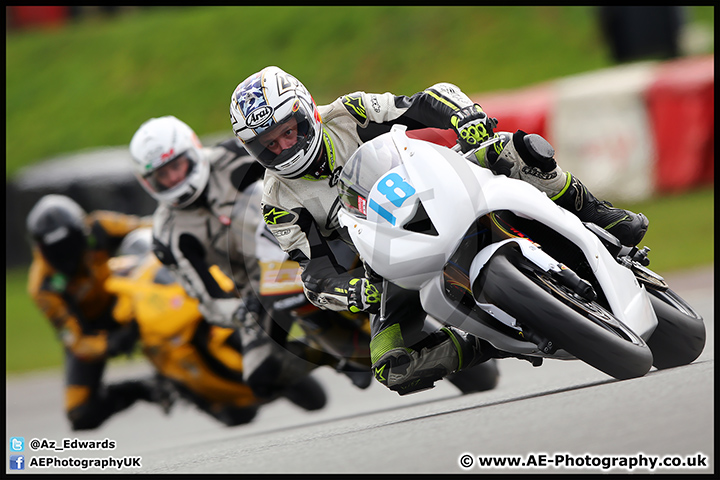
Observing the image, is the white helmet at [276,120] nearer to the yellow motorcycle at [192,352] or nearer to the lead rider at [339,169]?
the lead rider at [339,169]

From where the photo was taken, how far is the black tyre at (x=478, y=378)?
5.67 m

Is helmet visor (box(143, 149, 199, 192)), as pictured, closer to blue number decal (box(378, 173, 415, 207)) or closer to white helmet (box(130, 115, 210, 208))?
white helmet (box(130, 115, 210, 208))

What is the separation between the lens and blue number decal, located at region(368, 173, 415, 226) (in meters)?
3.48

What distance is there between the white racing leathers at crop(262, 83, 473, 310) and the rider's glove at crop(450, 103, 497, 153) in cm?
7

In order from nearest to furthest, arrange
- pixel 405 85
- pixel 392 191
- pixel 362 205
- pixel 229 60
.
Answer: pixel 392 191 < pixel 362 205 < pixel 405 85 < pixel 229 60

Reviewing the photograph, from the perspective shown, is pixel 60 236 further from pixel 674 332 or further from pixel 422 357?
pixel 674 332

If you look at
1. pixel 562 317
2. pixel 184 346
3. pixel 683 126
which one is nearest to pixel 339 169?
pixel 562 317

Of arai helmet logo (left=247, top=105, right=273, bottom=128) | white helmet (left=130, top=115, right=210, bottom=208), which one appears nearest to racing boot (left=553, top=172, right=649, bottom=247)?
arai helmet logo (left=247, top=105, right=273, bottom=128)

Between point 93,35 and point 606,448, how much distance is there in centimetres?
3154

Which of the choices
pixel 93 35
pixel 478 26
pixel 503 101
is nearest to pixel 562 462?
pixel 503 101

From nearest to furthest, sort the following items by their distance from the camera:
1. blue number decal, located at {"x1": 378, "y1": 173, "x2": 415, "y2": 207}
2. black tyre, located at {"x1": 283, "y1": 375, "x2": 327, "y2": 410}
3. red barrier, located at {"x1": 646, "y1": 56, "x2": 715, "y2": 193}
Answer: blue number decal, located at {"x1": 378, "y1": 173, "x2": 415, "y2": 207}, black tyre, located at {"x1": 283, "y1": 375, "x2": 327, "y2": 410}, red barrier, located at {"x1": 646, "y1": 56, "x2": 715, "y2": 193}

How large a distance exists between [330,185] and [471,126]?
81cm

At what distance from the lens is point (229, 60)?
1049 inches

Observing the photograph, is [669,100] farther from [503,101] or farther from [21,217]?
[21,217]
